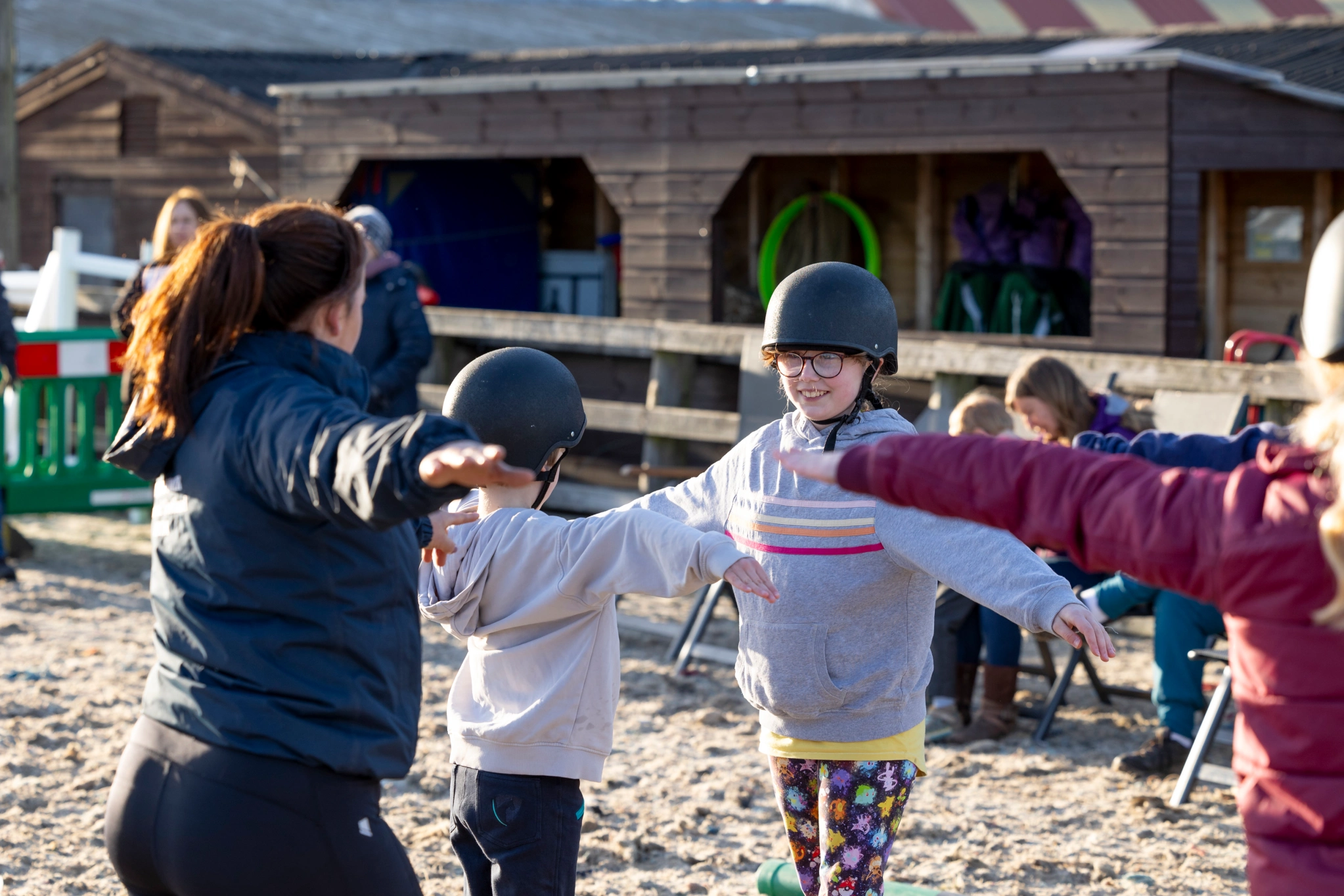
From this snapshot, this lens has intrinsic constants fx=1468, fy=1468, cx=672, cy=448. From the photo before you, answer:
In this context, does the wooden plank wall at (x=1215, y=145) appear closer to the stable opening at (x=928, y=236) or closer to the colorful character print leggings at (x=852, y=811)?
the stable opening at (x=928, y=236)

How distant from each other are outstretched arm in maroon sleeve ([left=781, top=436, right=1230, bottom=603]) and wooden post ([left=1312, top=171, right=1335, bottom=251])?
27.3 ft

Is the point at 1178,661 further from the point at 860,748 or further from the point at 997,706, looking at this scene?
the point at 860,748

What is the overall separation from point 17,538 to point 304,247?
7.09m

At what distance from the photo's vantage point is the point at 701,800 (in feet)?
15.4

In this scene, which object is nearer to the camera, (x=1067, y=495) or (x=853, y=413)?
(x=1067, y=495)

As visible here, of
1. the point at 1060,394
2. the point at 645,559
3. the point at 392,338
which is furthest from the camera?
the point at 392,338

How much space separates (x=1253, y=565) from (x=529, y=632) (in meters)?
1.42

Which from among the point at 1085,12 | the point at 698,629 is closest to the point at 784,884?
the point at 698,629

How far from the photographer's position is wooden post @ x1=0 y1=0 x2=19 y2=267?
10.2m

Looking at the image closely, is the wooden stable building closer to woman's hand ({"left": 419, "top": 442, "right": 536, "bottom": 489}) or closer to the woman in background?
the woman in background

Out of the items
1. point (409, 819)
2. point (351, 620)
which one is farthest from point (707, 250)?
point (351, 620)

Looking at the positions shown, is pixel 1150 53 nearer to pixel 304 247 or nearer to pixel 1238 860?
pixel 1238 860

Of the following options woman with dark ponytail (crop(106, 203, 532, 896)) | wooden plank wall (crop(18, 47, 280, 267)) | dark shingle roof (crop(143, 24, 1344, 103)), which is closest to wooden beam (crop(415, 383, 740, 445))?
dark shingle roof (crop(143, 24, 1344, 103))

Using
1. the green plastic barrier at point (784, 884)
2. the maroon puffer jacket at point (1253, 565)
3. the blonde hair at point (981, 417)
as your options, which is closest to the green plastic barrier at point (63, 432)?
the blonde hair at point (981, 417)
